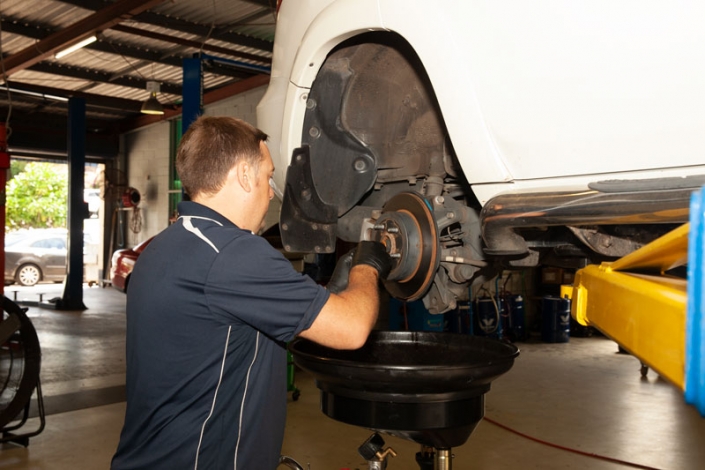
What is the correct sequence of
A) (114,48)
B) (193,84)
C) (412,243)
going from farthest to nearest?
(114,48)
(193,84)
(412,243)

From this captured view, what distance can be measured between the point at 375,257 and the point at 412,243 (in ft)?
0.53

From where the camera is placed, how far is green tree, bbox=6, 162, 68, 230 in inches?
745

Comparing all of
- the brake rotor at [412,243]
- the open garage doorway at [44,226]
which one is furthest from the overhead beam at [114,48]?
the brake rotor at [412,243]

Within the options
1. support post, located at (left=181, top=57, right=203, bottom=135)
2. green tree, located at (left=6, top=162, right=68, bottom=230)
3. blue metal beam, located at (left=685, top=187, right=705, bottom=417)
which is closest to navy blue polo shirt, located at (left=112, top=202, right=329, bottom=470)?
blue metal beam, located at (left=685, top=187, right=705, bottom=417)

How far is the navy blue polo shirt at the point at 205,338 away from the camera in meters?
1.44

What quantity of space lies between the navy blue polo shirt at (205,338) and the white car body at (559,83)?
551 mm

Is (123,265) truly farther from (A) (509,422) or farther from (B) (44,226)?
(B) (44,226)

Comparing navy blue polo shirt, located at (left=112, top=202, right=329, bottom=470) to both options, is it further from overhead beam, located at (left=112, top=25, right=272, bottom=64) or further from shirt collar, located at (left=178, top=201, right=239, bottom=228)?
overhead beam, located at (left=112, top=25, right=272, bottom=64)

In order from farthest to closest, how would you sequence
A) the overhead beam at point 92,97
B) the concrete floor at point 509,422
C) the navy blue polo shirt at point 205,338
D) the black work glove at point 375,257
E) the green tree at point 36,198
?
the green tree at point 36,198, the overhead beam at point 92,97, the concrete floor at point 509,422, the black work glove at point 375,257, the navy blue polo shirt at point 205,338

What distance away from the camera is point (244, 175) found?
1647 millimetres

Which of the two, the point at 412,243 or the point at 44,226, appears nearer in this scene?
the point at 412,243

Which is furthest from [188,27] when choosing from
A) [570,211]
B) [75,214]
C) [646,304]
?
[646,304]

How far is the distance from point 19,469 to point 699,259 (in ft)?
11.9

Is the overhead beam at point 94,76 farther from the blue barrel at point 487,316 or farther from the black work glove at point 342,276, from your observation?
the black work glove at point 342,276
